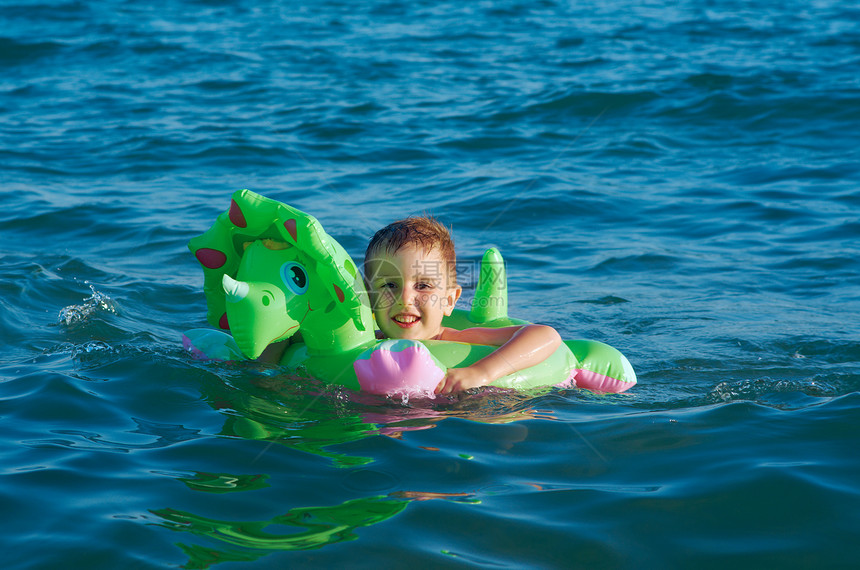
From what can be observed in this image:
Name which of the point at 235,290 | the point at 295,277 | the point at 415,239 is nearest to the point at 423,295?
the point at 415,239

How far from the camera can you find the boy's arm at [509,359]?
4395mm

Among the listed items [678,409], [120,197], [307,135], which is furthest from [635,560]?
[307,135]

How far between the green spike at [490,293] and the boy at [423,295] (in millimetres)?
420

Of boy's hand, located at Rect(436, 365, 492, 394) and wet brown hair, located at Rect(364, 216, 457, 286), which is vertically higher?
wet brown hair, located at Rect(364, 216, 457, 286)

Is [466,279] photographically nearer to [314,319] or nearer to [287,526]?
[314,319]

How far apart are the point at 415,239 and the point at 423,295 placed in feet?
1.02

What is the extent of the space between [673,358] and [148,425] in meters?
3.34

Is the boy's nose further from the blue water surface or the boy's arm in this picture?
the blue water surface

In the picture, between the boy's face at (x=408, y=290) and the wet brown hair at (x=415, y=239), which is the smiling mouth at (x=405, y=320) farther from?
the wet brown hair at (x=415, y=239)

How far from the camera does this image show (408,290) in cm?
462

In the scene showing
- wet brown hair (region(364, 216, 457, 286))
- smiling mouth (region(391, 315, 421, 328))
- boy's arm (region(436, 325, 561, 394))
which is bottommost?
boy's arm (region(436, 325, 561, 394))

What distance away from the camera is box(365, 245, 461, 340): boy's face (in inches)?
180

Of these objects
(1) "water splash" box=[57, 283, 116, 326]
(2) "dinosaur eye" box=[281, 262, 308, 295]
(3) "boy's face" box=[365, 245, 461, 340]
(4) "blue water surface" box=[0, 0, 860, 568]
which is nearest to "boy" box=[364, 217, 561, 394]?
(3) "boy's face" box=[365, 245, 461, 340]

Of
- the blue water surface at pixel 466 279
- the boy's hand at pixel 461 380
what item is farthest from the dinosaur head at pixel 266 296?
the boy's hand at pixel 461 380
